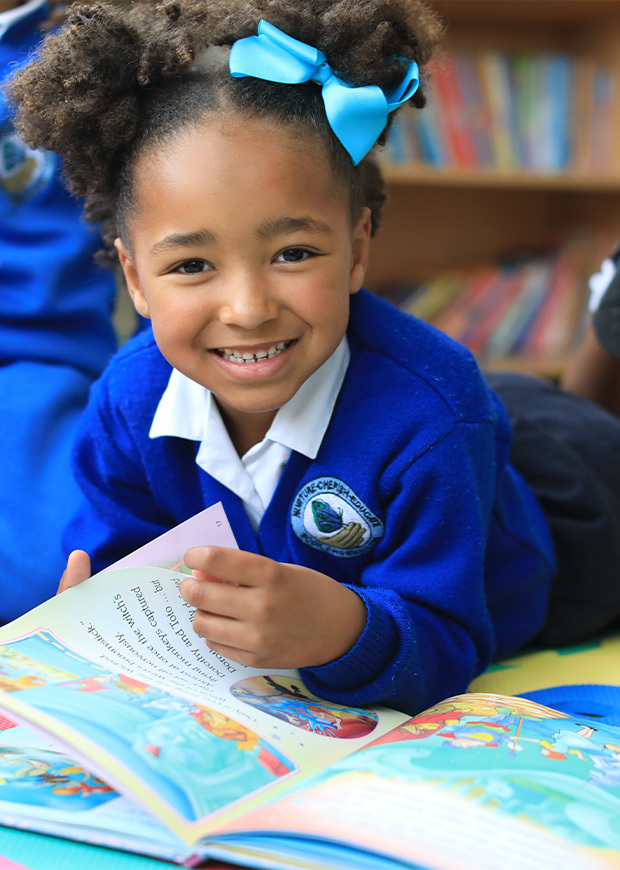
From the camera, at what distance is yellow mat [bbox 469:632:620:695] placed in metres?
0.84

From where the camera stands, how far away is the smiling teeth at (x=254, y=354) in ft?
2.23

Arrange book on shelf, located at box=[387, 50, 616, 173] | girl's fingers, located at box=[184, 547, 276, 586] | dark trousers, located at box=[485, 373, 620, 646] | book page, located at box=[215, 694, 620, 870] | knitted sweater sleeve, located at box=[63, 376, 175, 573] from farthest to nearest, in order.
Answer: book on shelf, located at box=[387, 50, 616, 173]
dark trousers, located at box=[485, 373, 620, 646]
knitted sweater sleeve, located at box=[63, 376, 175, 573]
girl's fingers, located at box=[184, 547, 276, 586]
book page, located at box=[215, 694, 620, 870]

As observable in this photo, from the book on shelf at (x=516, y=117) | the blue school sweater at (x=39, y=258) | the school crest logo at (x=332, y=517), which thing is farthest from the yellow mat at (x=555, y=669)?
the book on shelf at (x=516, y=117)

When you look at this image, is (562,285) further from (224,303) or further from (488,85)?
(224,303)

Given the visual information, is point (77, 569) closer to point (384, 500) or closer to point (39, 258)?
point (384, 500)

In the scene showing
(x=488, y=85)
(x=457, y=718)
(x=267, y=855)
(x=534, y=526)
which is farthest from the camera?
(x=488, y=85)

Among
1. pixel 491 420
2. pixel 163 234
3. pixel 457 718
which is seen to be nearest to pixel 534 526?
pixel 491 420

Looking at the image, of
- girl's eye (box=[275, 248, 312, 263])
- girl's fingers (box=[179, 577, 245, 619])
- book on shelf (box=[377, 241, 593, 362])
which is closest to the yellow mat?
girl's fingers (box=[179, 577, 245, 619])

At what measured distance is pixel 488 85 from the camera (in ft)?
5.96

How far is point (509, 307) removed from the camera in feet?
6.17

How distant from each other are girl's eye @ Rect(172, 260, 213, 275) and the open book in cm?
19

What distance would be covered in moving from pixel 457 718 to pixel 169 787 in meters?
0.21

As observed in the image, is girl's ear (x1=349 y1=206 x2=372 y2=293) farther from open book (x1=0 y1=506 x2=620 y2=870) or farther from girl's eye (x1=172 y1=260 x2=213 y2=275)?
open book (x1=0 y1=506 x2=620 y2=870)

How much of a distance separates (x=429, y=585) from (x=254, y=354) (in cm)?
24
